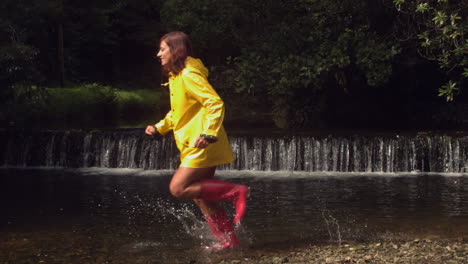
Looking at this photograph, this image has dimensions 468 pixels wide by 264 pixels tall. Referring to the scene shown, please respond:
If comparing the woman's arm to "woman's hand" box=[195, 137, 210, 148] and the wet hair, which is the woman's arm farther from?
"woman's hand" box=[195, 137, 210, 148]

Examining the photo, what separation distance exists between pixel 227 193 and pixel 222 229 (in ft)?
1.72

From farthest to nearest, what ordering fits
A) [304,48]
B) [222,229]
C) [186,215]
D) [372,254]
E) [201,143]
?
[304,48] → [186,215] → [222,229] → [372,254] → [201,143]

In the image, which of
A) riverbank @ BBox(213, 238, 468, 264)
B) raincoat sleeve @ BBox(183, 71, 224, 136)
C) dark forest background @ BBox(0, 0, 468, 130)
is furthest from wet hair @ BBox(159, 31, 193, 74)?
dark forest background @ BBox(0, 0, 468, 130)

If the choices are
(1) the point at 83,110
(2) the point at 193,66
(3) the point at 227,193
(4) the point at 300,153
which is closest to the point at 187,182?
(3) the point at 227,193

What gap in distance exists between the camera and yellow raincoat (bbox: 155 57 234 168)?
6223 millimetres

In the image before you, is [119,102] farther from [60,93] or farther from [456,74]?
[456,74]

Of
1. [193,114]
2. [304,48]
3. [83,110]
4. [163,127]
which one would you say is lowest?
[163,127]

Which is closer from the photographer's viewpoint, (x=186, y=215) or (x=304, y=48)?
(x=186, y=215)

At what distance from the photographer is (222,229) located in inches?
272

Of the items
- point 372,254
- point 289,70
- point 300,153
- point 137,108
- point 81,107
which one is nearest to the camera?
point 372,254

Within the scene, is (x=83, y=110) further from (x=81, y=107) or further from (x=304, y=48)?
(x=304, y=48)

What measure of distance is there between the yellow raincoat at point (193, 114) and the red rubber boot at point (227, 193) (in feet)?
0.70

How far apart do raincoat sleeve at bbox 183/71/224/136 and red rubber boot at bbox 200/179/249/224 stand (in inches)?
25.3

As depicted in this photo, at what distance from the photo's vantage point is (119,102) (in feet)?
105
